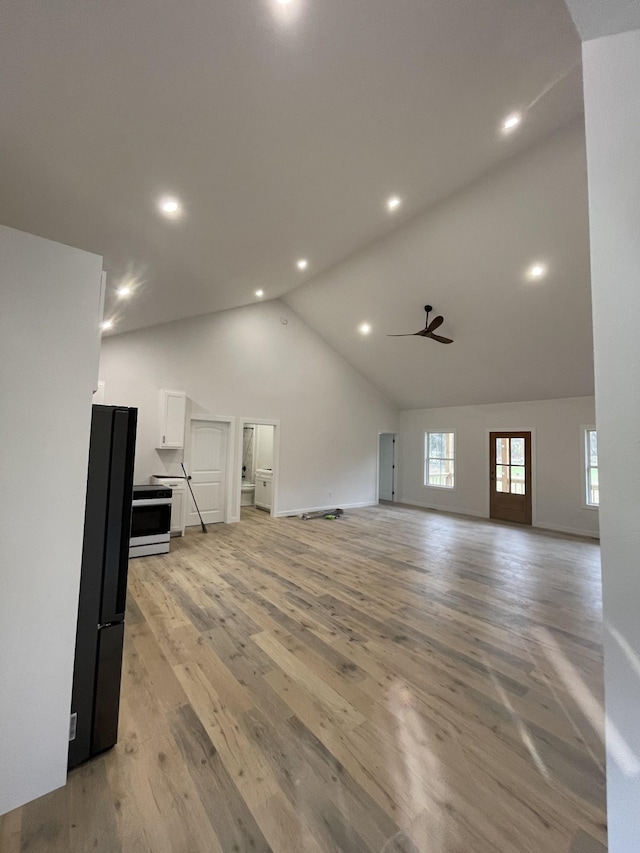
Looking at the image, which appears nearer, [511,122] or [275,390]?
[511,122]

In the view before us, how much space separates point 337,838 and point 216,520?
5.31 m

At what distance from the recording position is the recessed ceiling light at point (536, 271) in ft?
14.2

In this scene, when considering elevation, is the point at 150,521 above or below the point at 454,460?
below

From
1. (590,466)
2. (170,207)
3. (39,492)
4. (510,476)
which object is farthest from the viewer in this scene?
(510,476)

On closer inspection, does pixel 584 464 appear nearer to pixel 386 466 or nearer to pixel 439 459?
pixel 439 459

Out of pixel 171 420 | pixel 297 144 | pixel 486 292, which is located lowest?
pixel 171 420

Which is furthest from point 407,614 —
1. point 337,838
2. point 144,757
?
point 144,757

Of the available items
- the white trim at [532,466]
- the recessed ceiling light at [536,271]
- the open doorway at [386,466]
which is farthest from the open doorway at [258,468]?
the recessed ceiling light at [536,271]

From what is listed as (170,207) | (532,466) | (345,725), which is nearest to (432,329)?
(170,207)

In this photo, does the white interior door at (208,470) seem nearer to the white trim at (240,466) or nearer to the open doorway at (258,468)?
the white trim at (240,466)

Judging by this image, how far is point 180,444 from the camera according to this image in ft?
18.1

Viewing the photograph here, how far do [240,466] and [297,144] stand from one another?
4954 millimetres

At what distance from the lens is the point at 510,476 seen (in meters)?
7.14

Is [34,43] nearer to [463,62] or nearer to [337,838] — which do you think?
[463,62]
